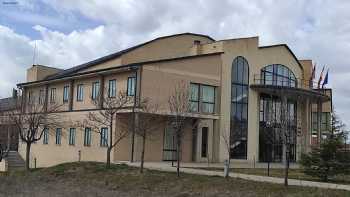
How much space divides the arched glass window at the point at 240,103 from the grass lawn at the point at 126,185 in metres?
16.3

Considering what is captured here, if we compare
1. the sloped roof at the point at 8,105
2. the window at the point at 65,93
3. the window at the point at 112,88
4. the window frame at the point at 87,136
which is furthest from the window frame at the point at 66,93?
the sloped roof at the point at 8,105

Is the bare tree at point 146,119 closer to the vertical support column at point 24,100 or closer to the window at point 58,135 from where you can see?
the window at point 58,135

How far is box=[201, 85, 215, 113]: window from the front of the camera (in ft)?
134

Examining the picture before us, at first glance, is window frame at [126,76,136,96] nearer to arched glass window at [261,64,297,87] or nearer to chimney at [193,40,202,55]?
chimney at [193,40,202,55]

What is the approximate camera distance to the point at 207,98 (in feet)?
135

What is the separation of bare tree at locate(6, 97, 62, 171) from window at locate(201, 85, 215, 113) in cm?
1236

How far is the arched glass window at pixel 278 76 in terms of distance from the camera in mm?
47156

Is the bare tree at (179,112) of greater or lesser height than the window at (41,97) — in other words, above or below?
below

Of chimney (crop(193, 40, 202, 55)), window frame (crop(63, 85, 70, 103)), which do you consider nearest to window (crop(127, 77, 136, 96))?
window frame (crop(63, 85, 70, 103))

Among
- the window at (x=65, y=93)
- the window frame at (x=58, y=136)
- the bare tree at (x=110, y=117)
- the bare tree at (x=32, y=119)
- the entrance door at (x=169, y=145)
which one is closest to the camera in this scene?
the bare tree at (x=110, y=117)

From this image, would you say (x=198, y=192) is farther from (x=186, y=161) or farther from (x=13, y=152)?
(x=13, y=152)

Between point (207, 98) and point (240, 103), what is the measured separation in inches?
175

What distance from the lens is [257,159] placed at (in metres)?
45.4

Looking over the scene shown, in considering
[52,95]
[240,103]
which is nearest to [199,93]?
[240,103]
